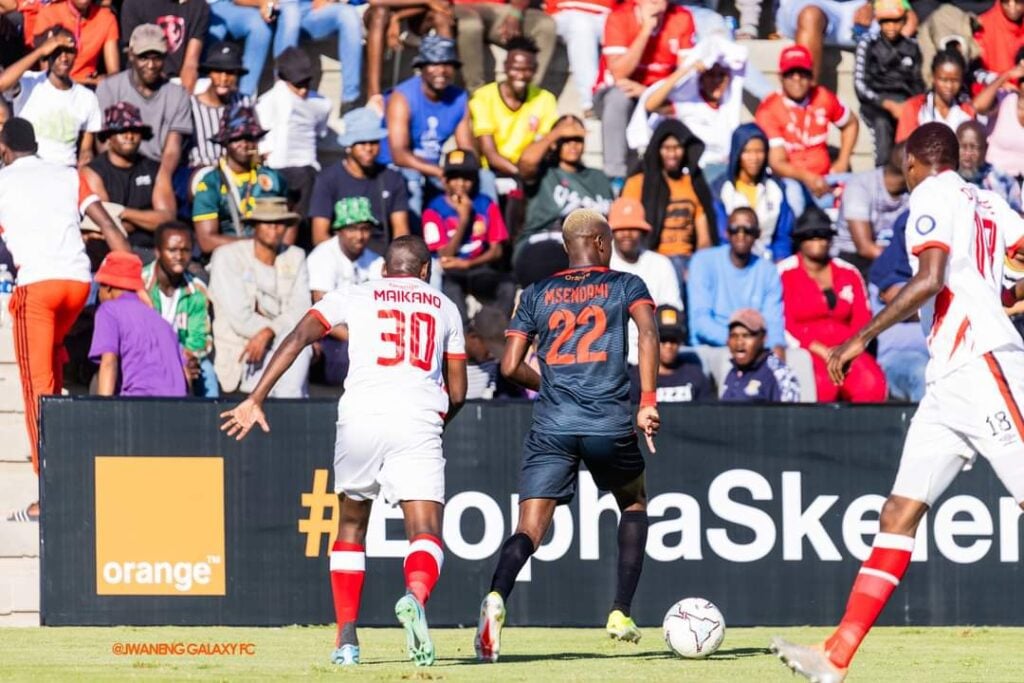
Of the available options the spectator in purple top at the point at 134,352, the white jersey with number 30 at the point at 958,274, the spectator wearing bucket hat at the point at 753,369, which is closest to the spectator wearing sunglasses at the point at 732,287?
the spectator wearing bucket hat at the point at 753,369

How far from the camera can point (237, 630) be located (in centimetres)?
1134

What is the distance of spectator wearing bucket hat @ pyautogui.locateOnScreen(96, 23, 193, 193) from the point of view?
15.0m

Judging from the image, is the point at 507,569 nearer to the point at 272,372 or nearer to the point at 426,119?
the point at 272,372

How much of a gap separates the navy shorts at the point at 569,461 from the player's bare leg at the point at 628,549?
170 mm

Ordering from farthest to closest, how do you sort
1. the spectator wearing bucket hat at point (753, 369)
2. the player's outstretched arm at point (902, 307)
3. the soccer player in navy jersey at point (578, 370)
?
the spectator wearing bucket hat at point (753, 369), the soccer player in navy jersey at point (578, 370), the player's outstretched arm at point (902, 307)

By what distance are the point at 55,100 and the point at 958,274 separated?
9181 mm

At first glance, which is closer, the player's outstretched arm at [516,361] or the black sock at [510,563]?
the black sock at [510,563]

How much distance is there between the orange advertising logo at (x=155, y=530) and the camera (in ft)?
38.1

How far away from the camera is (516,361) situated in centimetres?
903

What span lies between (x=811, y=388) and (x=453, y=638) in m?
4.11

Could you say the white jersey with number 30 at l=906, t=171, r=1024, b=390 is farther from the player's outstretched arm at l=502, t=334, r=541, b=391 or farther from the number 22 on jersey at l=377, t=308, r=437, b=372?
the number 22 on jersey at l=377, t=308, r=437, b=372

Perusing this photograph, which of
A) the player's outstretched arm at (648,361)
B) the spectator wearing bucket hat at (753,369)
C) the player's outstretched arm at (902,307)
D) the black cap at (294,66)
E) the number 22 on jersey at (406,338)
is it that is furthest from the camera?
the black cap at (294,66)

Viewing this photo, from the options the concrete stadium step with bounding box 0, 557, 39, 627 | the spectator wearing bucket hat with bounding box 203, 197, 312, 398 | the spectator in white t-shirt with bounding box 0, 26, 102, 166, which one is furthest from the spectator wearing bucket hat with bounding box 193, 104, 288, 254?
the concrete stadium step with bounding box 0, 557, 39, 627

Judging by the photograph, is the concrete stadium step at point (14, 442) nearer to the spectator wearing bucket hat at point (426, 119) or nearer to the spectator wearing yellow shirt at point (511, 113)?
the spectator wearing bucket hat at point (426, 119)
